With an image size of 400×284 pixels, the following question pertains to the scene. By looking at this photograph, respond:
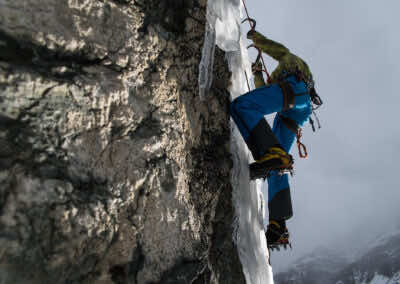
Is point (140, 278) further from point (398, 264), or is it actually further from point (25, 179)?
point (398, 264)

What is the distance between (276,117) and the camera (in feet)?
11.2

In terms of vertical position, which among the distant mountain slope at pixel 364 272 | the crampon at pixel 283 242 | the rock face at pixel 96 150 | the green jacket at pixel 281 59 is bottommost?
the distant mountain slope at pixel 364 272

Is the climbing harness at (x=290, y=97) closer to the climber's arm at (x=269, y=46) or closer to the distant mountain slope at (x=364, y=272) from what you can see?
the climber's arm at (x=269, y=46)

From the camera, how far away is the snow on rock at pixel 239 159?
266 cm

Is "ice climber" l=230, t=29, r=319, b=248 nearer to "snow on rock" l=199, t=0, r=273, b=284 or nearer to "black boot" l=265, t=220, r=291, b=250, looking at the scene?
"black boot" l=265, t=220, r=291, b=250

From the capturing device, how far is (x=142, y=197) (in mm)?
1606

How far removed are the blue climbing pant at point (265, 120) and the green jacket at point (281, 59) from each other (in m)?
0.11

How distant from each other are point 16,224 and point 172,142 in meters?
0.97

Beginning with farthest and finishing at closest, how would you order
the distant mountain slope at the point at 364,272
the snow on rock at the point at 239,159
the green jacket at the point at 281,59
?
the distant mountain slope at the point at 364,272 → the green jacket at the point at 281,59 → the snow on rock at the point at 239,159

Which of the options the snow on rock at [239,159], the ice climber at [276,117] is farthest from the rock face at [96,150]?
the ice climber at [276,117]

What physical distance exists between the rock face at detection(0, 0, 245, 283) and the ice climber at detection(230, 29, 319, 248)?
65 centimetres

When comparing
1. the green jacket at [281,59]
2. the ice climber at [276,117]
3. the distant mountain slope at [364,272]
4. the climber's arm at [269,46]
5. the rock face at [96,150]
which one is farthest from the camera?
the distant mountain slope at [364,272]

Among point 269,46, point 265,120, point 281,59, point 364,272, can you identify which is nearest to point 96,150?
point 265,120

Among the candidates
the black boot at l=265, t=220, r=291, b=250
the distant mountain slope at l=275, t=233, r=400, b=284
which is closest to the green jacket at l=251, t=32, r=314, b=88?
the black boot at l=265, t=220, r=291, b=250
